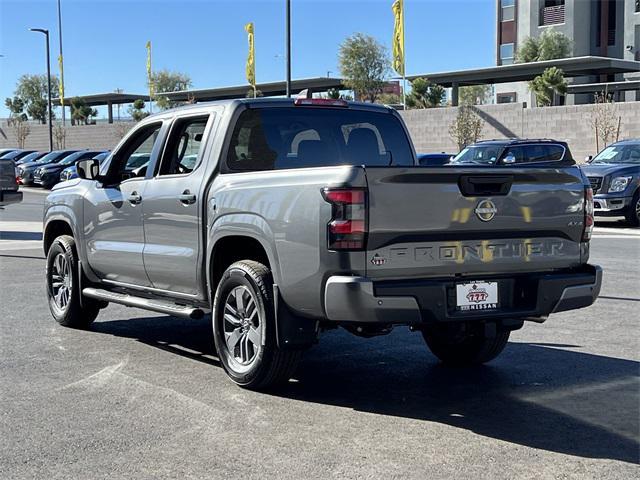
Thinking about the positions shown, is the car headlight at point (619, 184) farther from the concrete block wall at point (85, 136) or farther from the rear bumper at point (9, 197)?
the concrete block wall at point (85, 136)

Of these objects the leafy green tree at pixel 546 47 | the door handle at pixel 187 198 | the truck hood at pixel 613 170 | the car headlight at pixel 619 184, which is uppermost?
the leafy green tree at pixel 546 47

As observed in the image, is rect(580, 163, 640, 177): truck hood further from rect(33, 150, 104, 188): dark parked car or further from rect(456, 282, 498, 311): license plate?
rect(33, 150, 104, 188): dark parked car

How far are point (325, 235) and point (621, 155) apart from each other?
18.3 meters

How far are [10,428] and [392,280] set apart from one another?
240cm

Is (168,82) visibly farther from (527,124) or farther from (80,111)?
(527,124)

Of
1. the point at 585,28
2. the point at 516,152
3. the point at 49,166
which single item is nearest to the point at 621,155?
the point at 516,152

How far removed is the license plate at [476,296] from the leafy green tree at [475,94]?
278 feet

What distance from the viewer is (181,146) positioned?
7.50 metres

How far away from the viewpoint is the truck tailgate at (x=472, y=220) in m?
5.47

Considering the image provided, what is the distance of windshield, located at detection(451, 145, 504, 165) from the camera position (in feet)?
69.9

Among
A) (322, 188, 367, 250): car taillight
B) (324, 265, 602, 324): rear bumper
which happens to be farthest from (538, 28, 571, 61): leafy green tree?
(322, 188, 367, 250): car taillight

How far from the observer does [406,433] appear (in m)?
5.33

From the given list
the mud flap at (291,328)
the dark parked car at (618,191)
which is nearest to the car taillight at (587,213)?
the mud flap at (291,328)

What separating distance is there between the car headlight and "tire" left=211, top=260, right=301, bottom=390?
1613cm
